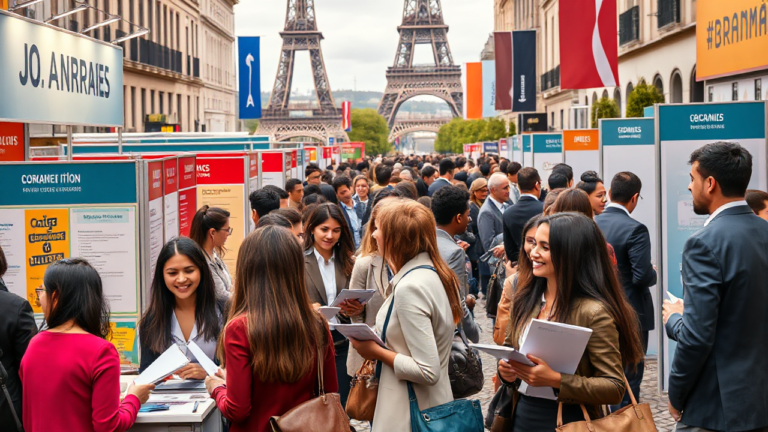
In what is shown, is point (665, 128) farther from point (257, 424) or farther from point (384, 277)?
point (257, 424)

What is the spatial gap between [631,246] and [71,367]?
13.7 feet

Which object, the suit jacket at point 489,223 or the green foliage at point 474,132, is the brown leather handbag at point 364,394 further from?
the green foliage at point 474,132

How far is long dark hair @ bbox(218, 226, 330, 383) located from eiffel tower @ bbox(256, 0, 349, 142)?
263 ft

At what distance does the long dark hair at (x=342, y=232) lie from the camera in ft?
19.4

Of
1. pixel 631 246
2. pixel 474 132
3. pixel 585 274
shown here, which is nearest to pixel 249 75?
pixel 631 246

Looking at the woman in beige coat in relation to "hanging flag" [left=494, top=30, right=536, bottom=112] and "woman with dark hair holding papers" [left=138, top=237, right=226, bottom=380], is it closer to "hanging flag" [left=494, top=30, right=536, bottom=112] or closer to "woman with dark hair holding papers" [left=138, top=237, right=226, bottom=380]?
"woman with dark hair holding papers" [left=138, top=237, right=226, bottom=380]

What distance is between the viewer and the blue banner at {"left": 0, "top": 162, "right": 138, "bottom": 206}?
574cm

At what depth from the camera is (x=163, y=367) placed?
4078 millimetres

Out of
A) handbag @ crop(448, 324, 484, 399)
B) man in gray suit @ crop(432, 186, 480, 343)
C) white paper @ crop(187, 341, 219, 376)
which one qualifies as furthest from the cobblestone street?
white paper @ crop(187, 341, 219, 376)

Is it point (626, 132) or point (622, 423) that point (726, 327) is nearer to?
point (622, 423)

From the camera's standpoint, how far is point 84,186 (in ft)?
18.9

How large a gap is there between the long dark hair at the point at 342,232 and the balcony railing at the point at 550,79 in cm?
3359

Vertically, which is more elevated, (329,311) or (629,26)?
(629,26)

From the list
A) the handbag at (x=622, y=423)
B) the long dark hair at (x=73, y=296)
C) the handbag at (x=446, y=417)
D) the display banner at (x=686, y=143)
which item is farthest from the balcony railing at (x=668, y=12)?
the long dark hair at (x=73, y=296)
